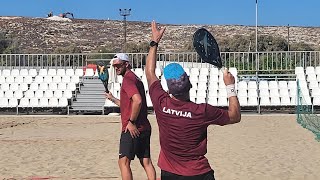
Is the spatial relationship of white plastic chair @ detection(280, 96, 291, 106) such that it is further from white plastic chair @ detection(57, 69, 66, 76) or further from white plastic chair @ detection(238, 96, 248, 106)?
white plastic chair @ detection(57, 69, 66, 76)

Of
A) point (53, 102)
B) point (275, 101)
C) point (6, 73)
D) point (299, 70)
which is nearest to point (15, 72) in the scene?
point (6, 73)

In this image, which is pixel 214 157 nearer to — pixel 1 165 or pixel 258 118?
pixel 1 165

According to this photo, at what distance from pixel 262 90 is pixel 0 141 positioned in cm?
1233

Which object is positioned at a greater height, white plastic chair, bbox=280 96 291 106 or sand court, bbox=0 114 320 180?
white plastic chair, bbox=280 96 291 106

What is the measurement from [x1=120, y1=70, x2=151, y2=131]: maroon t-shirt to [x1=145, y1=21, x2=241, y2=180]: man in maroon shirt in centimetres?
214

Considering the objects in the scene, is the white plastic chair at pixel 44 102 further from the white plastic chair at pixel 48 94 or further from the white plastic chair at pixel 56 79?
the white plastic chair at pixel 56 79

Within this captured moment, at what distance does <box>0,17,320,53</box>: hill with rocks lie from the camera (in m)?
83.2

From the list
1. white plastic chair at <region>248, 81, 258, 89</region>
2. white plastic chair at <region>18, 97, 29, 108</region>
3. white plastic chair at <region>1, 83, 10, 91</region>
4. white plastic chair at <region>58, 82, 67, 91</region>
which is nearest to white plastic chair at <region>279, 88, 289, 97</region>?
white plastic chair at <region>248, 81, 258, 89</region>

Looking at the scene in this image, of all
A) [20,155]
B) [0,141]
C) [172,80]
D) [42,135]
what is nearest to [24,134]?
[42,135]

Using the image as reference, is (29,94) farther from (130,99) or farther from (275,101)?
(130,99)

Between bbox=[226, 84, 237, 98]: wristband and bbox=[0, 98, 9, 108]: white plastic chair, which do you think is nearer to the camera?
bbox=[226, 84, 237, 98]: wristband

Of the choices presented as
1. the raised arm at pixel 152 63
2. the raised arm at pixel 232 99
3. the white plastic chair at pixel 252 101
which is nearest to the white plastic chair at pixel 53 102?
the white plastic chair at pixel 252 101

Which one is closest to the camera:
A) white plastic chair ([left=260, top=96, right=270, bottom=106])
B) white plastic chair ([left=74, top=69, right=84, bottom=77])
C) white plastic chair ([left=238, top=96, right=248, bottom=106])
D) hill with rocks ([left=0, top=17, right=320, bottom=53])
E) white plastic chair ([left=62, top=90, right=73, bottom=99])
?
white plastic chair ([left=260, top=96, right=270, bottom=106])

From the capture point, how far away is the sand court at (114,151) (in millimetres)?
9133
